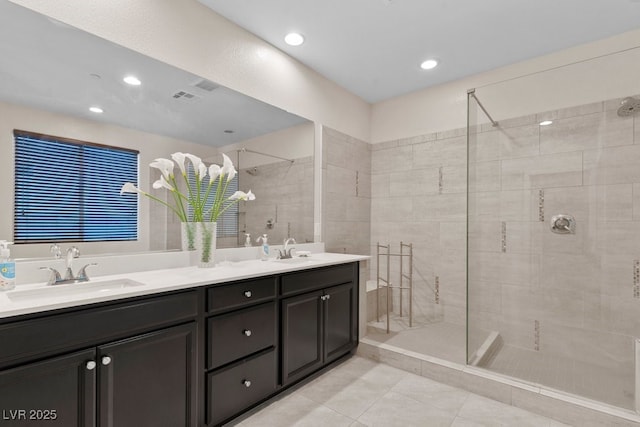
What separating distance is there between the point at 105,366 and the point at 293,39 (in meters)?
2.43

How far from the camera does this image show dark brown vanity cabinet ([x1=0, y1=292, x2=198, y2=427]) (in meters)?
1.04

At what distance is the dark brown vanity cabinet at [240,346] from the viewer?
61.9 inches

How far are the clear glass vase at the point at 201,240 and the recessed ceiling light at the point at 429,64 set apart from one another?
238 centimetres

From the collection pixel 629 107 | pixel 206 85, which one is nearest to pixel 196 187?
pixel 206 85

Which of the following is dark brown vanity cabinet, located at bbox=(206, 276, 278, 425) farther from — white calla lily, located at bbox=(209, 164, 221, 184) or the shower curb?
the shower curb

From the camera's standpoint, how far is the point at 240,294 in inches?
66.6

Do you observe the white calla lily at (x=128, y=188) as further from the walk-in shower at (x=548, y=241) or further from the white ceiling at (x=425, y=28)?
the walk-in shower at (x=548, y=241)

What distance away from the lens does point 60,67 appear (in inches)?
60.9

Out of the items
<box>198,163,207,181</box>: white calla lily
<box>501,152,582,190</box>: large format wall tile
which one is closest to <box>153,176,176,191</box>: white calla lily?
<box>198,163,207,181</box>: white calla lily

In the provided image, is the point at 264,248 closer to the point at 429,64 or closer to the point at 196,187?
the point at 196,187

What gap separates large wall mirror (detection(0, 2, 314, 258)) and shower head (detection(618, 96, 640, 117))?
238 cm

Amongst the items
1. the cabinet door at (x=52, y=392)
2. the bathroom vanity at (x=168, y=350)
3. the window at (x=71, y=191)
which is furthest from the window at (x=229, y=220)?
the cabinet door at (x=52, y=392)

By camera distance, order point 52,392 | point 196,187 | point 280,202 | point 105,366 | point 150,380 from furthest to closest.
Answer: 1. point 280,202
2. point 196,187
3. point 150,380
4. point 105,366
5. point 52,392

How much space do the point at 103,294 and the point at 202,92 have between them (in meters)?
1.44
